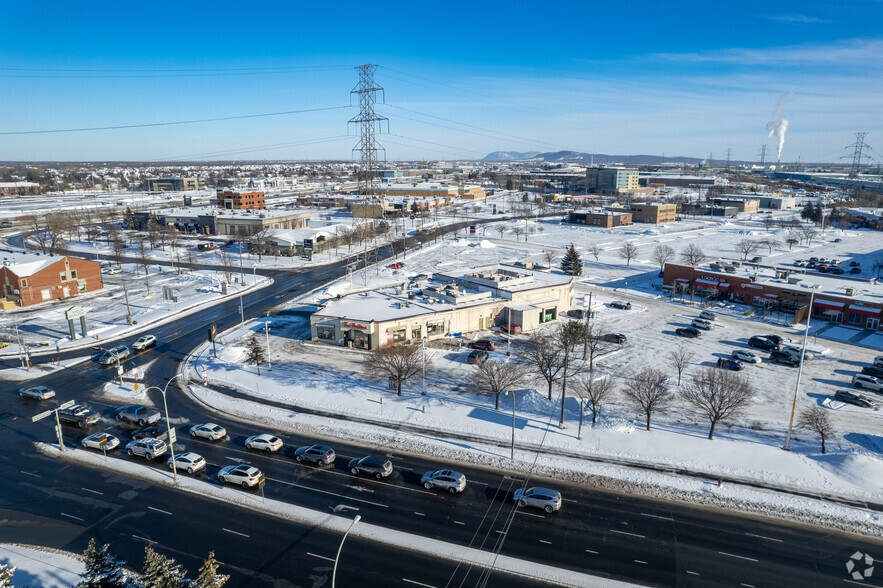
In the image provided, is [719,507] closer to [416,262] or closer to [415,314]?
[415,314]

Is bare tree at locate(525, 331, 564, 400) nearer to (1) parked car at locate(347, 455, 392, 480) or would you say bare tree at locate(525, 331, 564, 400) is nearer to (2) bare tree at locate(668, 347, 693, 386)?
(2) bare tree at locate(668, 347, 693, 386)

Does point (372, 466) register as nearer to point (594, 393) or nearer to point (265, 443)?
point (265, 443)

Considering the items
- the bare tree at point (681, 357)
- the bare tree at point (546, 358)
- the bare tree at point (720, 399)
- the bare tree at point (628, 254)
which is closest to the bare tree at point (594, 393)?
the bare tree at point (546, 358)

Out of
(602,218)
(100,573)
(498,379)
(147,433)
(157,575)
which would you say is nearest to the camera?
(157,575)

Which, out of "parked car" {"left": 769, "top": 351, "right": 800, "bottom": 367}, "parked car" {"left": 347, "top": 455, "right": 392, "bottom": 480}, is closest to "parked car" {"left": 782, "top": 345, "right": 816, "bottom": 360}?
"parked car" {"left": 769, "top": 351, "right": 800, "bottom": 367}

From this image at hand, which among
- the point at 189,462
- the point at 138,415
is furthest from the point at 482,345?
the point at 138,415

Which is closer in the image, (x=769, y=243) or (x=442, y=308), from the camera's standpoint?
(x=442, y=308)

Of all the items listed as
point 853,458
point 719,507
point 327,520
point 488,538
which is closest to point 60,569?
point 327,520
